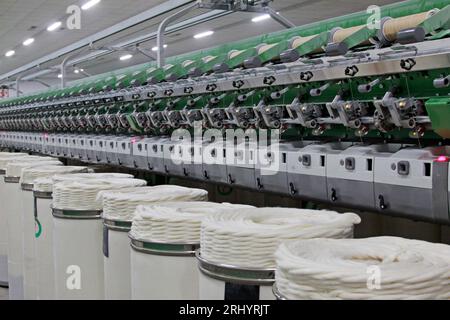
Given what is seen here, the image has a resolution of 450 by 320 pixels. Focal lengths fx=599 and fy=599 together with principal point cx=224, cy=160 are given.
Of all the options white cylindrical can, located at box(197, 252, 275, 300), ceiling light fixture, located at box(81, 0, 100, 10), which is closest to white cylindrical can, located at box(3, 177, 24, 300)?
white cylindrical can, located at box(197, 252, 275, 300)

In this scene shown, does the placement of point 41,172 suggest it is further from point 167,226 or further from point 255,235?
point 255,235

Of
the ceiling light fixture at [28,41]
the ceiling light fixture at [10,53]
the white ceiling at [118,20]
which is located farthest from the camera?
the ceiling light fixture at [10,53]

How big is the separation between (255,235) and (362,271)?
1.68 feet

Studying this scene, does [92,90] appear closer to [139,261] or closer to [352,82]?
[352,82]

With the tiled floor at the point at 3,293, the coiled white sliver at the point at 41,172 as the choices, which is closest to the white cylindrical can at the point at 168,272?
the coiled white sliver at the point at 41,172

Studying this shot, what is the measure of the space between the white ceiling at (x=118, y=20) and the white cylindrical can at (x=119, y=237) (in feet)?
30.3

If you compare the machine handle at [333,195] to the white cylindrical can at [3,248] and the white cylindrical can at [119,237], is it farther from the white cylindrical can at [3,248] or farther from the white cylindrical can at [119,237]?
the white cylindrical can at [3,248]

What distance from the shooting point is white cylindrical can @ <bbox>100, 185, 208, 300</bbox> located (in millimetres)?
2791

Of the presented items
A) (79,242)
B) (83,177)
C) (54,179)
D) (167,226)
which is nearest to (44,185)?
(54,179)

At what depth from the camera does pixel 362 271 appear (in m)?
1.55

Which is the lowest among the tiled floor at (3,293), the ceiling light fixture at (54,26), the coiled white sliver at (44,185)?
the tiled floor at (3,293)

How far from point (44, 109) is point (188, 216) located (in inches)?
283

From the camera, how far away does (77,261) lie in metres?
3.27

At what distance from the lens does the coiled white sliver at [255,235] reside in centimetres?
198
